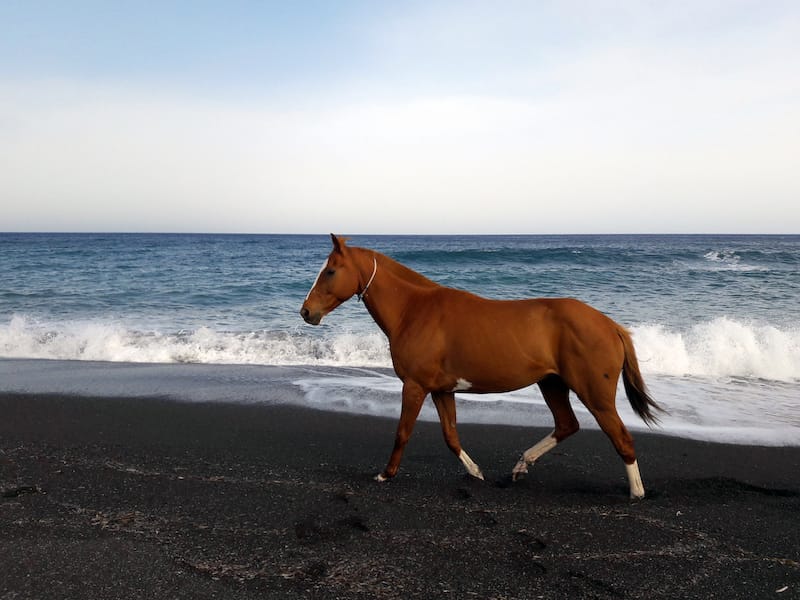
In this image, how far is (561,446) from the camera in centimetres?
553

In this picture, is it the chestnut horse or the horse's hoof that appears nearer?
the chestnut horse

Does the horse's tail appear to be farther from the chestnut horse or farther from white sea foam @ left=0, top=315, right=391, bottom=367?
white sea foam @ left=0, top=315, right=391, bottom=367

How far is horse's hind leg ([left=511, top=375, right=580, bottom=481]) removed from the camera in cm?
459

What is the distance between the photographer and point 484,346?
4.29 m

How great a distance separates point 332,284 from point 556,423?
2.13 m

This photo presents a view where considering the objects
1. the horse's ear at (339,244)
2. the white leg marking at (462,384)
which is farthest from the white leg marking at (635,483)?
the horse's ear at (339,244)

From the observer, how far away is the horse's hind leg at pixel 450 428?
4520 millimetres

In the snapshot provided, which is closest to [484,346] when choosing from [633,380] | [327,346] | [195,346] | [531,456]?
[531,456]

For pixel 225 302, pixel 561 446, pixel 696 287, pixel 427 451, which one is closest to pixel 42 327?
pixel 225 302

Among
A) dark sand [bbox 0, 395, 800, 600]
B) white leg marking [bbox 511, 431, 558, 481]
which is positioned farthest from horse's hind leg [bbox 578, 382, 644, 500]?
white leg marking [bbox 511, 431, 558, 481]

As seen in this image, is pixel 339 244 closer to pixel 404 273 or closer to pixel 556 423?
pixel 404 273

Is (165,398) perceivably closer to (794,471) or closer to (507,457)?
(507,457)

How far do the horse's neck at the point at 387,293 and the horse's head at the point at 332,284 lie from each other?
132 millimetres

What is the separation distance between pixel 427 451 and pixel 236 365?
542 centimetres
